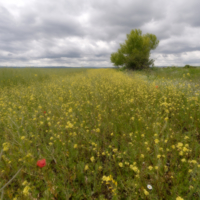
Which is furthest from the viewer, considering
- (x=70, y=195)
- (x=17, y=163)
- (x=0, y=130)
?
(x=0, y=130)

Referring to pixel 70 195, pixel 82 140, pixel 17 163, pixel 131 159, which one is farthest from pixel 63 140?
pixel 131 159

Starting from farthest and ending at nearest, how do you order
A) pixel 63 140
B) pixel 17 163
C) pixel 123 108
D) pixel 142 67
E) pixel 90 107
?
pixel 142 67 < pixel 90 107 < pixel 123 108 < pixel 63 140 < pixel 17 163

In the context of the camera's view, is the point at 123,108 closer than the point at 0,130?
No

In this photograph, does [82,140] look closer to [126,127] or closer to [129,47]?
[126,127]

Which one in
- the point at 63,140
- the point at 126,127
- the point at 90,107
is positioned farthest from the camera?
the point at 90,107

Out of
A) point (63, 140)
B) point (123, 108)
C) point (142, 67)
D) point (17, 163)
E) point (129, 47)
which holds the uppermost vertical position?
point (129, 47)

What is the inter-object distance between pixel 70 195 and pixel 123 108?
2.38 m

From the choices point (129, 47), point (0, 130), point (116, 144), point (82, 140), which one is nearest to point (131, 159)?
point (116, 144)

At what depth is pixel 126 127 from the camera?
99.1 inches

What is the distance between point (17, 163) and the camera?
173cm

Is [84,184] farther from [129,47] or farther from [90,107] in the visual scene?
[129,47]

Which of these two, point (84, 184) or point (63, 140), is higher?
point (63, 140)

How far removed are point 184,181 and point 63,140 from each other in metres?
1.88

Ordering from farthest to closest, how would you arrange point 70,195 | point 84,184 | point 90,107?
point 90,107 < point 84,184 < point 70,195
